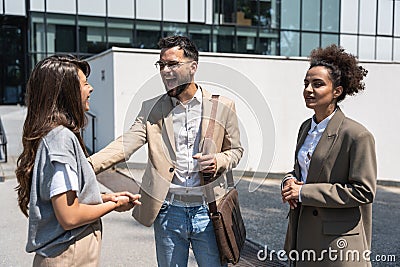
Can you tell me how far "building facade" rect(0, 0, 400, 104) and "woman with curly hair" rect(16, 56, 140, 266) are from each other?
2010cm

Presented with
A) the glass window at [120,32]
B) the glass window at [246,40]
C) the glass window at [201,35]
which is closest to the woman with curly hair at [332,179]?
the glass window at [201,35]

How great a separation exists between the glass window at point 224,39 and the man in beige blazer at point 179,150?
1988 centimetres

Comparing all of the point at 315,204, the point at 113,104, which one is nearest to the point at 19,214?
the point at 113,104

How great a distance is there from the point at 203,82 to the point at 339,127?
80 cm

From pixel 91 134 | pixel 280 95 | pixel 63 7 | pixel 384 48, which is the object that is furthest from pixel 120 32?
pixel 384 48

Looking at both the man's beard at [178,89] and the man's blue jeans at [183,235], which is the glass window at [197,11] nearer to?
the man's beard at [178,89]

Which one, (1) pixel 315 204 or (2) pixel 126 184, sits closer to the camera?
(1) pixel 315 204

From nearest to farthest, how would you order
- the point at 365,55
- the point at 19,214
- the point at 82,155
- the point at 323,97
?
the point at 82,155 → the point at 323,97 → the point at 19,214 → the point at 365,55

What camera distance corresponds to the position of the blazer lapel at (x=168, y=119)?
255 centimetres

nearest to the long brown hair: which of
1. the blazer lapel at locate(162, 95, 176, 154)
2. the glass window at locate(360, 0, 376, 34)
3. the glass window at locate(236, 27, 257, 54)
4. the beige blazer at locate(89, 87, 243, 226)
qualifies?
the beige blazer at locate(89, 87, 243, 226)

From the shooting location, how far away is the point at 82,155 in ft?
6.72

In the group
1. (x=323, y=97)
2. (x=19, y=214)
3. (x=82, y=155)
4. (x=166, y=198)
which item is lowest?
(x=19, y=214)

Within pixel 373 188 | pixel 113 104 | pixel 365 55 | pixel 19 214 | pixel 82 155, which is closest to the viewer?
pixel 82 155

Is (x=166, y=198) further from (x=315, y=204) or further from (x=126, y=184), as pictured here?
(x=126, y=184)
